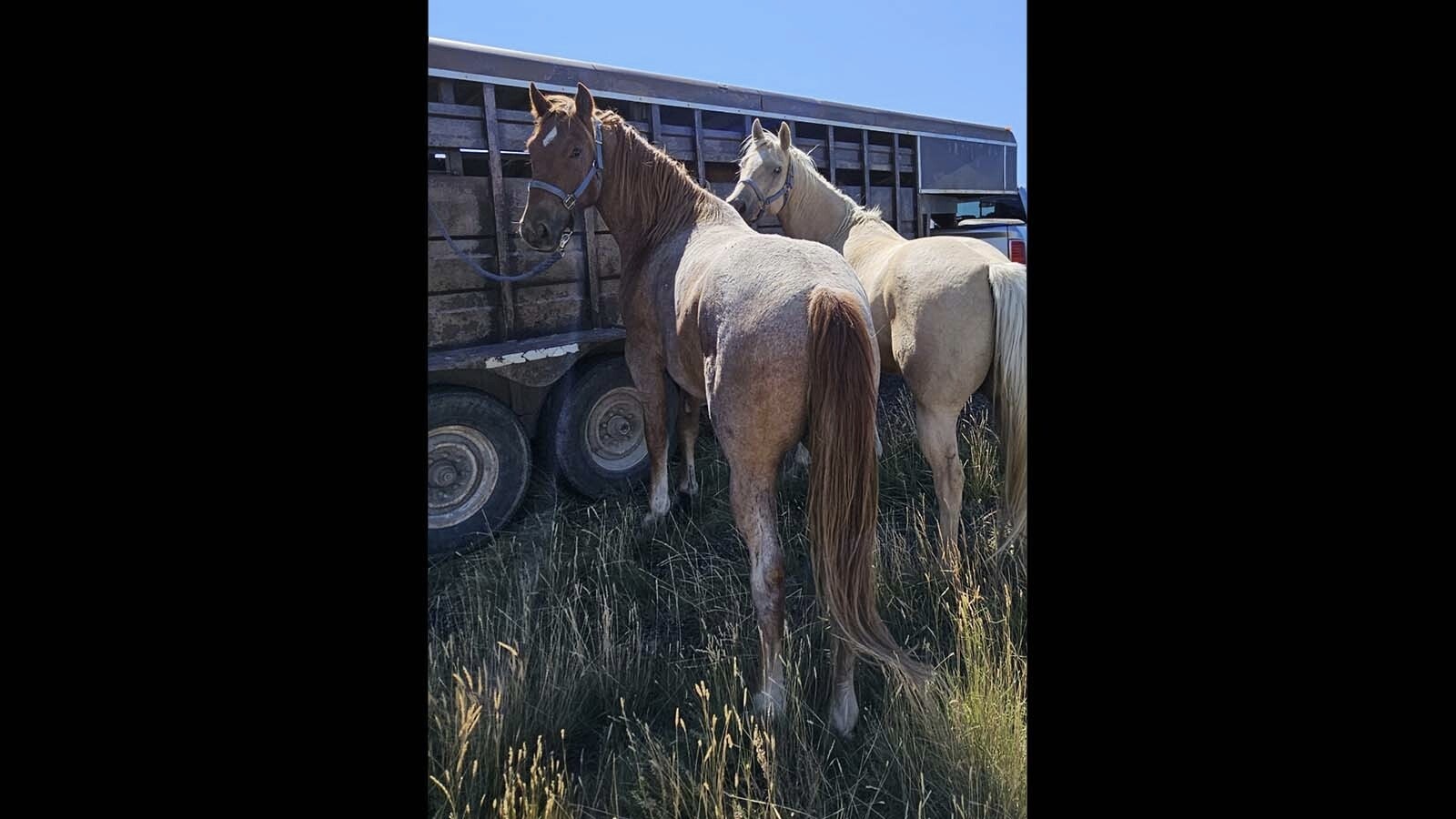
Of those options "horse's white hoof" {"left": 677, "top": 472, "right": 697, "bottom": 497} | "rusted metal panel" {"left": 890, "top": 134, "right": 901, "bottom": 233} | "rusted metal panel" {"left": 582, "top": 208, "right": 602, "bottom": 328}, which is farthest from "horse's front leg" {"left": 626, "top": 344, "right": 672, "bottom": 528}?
"rusted metal panel" {"left": 890, "top": 134, "right": 901, "bottom": 233}

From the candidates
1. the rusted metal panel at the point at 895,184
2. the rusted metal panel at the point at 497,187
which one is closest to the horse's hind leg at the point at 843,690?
the rusted metal panel at the point at 497,187

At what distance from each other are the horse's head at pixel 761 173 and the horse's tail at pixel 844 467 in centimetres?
202

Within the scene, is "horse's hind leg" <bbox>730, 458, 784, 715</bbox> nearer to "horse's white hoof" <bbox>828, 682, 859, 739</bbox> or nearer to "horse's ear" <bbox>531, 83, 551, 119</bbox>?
"horse's white hoof" <bbox>828, 682, 859, 739</bbox>

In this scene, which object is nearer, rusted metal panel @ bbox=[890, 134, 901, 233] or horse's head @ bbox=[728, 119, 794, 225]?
horse's head @ bbox=[728, 119, 794, 225]

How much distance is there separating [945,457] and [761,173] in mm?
1844

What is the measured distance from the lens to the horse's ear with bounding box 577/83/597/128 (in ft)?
9.70

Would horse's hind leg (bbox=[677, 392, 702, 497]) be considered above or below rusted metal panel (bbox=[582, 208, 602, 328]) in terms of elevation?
below

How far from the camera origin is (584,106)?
3.06 meters

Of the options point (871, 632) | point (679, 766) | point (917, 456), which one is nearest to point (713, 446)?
point (917, 456)

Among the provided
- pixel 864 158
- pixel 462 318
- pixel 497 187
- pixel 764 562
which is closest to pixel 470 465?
pixel 462 318

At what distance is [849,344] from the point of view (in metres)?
2.06

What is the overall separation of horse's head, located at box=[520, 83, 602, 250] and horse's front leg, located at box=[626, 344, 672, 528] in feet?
2.10

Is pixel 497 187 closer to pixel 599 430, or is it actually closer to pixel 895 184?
pixel 599 430

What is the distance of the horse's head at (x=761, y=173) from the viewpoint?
3.95 meters
